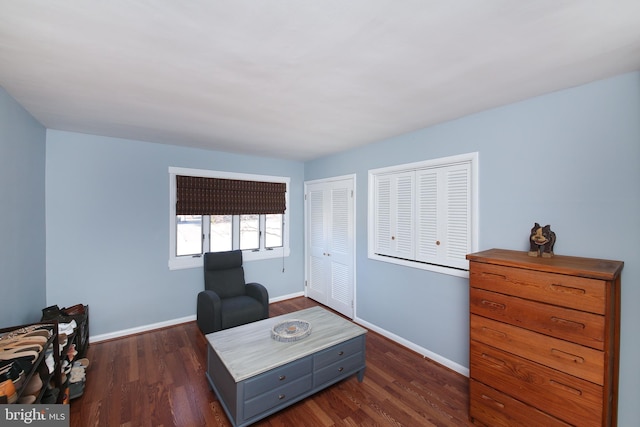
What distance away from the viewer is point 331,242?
4.14 metres

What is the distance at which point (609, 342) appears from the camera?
1.45 m

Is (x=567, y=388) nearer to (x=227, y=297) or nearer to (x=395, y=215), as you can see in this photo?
(x=395, y=215)

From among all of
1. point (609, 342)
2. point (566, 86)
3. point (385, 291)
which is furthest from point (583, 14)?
point (385, 291)

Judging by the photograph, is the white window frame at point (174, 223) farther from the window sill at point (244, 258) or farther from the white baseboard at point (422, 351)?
the white baseboard at point (422, 351)

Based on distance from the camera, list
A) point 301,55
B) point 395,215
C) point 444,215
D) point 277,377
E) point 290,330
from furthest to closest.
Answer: point 395,215 < point 444,215 < point 290,330 < point 277,377 < point 301,55

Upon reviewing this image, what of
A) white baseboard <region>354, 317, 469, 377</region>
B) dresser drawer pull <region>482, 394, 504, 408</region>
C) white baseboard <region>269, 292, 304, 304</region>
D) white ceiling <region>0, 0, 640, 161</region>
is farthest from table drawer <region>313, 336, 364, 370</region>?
white baseboard <region>269, 292, 304, 304</region>

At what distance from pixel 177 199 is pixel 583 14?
13.0ft

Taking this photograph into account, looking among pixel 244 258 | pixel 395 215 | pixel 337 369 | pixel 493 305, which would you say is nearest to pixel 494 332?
pixel 493 305

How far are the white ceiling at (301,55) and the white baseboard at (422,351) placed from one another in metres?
2.39

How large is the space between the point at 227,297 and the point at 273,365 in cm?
189

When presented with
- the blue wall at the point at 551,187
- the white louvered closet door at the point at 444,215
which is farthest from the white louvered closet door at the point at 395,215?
the blue wall at the point at 551,187

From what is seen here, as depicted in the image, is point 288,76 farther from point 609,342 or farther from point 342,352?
point 609,342

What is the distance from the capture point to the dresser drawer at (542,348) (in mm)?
1471

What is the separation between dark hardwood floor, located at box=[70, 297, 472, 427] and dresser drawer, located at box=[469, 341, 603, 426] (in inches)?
18.1
